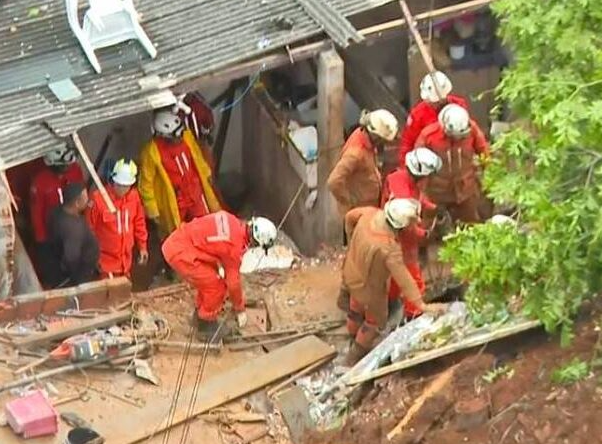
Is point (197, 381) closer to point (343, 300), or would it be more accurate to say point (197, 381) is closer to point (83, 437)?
point (83, 437)

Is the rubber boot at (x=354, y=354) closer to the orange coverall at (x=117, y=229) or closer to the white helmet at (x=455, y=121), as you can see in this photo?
the white helmet at (x=455, y=121)

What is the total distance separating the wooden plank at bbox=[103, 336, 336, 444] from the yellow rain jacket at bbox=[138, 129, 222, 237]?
1986mm

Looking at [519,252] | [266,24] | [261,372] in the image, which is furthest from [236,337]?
[519,252]

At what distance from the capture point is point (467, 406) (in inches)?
390

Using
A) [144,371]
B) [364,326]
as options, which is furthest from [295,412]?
[144,371]

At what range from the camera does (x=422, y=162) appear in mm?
11570

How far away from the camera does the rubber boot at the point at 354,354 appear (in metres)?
11.7

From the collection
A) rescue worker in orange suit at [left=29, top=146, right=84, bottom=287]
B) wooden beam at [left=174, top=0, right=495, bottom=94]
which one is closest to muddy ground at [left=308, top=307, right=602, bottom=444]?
wooden beam at [left=174, top=0, right=495, bottom=94]

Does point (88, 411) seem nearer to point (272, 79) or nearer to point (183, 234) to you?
point (183, 234)

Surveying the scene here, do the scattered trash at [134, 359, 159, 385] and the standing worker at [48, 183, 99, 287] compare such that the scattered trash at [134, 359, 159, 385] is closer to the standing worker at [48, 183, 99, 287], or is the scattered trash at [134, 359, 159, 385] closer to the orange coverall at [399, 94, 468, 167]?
the standing worker at [48, 183, 99, 287]

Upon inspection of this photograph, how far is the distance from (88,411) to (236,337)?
167cm

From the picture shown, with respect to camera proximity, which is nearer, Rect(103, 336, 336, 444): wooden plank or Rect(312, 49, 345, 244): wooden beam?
Rect(103, 336, 336, 444): wooden plank

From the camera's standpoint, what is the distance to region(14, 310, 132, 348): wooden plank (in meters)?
11.5

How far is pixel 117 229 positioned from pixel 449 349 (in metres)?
3.34
